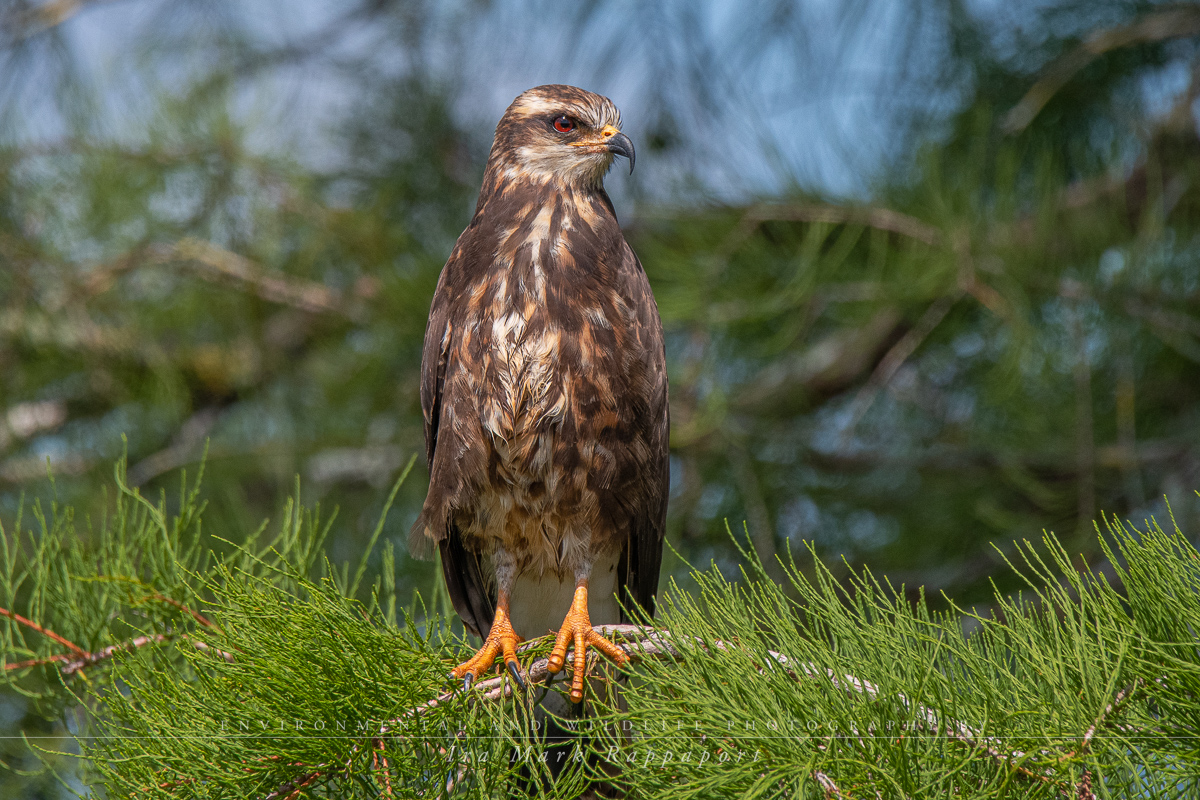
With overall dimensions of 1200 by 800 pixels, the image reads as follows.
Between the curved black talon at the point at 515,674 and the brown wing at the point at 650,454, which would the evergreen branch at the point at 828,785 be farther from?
the brown wing at the point at 650,454

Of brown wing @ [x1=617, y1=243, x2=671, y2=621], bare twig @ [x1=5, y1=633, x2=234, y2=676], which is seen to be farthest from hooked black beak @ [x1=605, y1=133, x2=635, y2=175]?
bare twig @ [x1=5, y1=633, x2=234, y2=676]

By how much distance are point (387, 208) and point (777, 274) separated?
2.58 meters

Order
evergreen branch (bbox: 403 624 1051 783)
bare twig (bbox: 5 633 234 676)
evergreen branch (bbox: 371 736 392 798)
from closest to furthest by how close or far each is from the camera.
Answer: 1. evergreen branch (bbox: 403 624 1051 783)
2. evergreen branch (bbox: 371 736 392 798)
3. bare twig (bbox: 5 633 234 676)

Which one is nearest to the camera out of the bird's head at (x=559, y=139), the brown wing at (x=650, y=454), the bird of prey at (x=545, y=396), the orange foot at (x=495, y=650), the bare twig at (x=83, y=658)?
the bare twig at (x=83, y=658)

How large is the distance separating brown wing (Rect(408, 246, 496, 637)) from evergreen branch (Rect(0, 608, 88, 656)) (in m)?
0.97

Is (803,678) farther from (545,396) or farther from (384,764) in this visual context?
(545,396)

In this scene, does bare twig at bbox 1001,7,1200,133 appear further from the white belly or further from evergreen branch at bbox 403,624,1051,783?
evergreen branch at bbox 403,624,1051,783

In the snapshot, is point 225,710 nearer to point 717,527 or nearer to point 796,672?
point 796,672

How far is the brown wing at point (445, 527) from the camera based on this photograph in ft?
9.32

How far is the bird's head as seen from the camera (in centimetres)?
302

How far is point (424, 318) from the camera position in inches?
186

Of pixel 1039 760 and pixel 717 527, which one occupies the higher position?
pixel 1039 760

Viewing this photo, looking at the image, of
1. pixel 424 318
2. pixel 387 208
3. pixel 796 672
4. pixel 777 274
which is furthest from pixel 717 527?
pixel 796 672

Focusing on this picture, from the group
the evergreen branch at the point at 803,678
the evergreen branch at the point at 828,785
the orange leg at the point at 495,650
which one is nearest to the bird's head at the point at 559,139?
the orange leg at the point at 495,650
